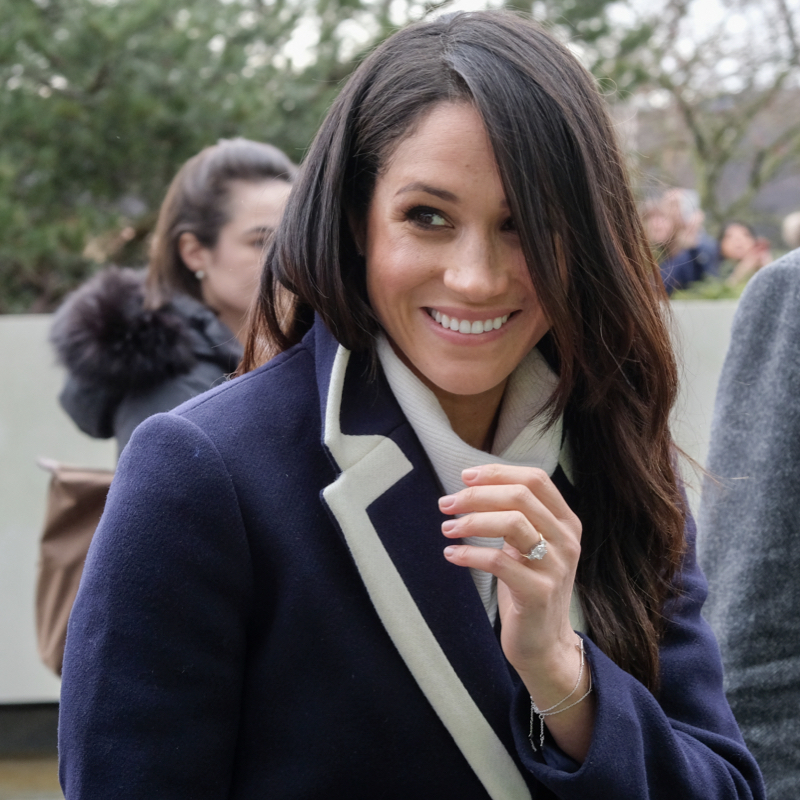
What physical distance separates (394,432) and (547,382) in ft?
1.01

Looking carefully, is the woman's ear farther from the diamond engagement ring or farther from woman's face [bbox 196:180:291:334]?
the diamond engagement ring

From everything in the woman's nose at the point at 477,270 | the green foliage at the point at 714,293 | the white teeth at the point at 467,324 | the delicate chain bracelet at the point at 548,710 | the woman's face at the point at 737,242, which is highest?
the woman's nose at the point at 477,270

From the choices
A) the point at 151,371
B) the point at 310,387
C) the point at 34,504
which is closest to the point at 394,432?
the point at 310,387

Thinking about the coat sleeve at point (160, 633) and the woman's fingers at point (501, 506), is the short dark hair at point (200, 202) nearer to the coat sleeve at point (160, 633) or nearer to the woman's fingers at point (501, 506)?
the coat sleeve at point (160, 633)

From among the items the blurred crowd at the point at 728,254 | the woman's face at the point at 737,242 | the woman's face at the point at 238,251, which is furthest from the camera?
the woman's face at the point at 737,242

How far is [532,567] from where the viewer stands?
126 cm

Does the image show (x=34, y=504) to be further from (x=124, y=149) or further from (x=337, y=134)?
(x=337, y=134)

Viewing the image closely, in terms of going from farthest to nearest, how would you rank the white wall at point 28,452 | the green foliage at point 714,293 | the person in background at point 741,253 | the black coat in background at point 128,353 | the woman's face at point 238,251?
1. the person in background at point 741,253
2. the green foliage at point 714,293
3. the white wall at point 28,452
4. the woman's face at point 238,251
5. the black coat in background at point 128,353

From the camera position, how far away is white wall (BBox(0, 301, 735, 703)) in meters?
4.84

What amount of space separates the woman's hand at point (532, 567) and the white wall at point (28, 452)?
3666mm

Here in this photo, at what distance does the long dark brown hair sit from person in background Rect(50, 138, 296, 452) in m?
1.20

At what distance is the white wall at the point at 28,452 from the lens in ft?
15.9

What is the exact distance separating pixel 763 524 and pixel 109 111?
214 inches

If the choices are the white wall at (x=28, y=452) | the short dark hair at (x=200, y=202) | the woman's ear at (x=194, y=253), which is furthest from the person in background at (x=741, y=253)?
the woman's ear at (x=194, y=253)
